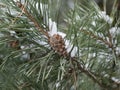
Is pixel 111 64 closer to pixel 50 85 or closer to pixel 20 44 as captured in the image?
pixel 50 85

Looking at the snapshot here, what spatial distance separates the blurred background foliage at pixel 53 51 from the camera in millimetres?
813

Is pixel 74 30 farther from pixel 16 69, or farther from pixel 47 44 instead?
pixel 16 69

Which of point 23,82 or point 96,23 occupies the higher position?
point 96,23

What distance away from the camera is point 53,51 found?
0.82 m

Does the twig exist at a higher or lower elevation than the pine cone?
higher

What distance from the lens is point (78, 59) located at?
0.87 m

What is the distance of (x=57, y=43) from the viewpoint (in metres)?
0.80

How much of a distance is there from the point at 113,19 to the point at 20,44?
0.28m

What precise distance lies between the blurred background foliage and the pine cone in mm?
17

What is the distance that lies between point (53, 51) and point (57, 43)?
0.03 m

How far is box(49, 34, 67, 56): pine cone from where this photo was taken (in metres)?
0.80

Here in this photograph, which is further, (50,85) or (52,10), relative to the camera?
(50,85)

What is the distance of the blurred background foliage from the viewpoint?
2.67ft

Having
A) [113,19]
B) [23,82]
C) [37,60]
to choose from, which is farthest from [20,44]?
[113,19]
